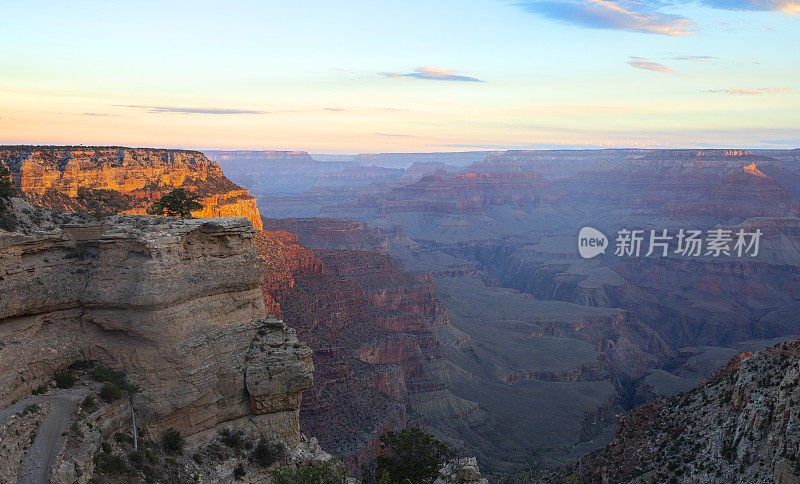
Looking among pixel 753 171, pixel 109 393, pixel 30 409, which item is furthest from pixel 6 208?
pixel 753 171

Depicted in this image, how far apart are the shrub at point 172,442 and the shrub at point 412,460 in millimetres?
→ 12967

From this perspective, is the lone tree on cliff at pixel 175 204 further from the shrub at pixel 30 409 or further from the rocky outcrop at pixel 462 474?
the rocky outcrop at pixel 462 474

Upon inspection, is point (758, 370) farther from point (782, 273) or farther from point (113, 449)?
point (782, 273)

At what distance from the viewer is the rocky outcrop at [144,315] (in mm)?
23125

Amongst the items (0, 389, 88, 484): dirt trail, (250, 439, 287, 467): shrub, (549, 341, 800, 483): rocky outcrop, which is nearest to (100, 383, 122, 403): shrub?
(0, 389, 88, 484): dirt trail

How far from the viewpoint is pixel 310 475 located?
82.6 feet

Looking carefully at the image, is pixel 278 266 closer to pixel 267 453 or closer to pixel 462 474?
pixel 267 453

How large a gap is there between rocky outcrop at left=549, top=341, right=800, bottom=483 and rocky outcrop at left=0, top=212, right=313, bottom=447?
2149 centimetres

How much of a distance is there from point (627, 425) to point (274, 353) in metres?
25.1

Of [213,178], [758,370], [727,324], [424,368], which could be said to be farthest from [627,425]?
[727,324]

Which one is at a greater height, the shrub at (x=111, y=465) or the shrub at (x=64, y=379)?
the shrub at (x=64, y=379)

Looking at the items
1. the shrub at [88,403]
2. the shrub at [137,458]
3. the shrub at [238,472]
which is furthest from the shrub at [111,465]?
the shrub at [238,472]

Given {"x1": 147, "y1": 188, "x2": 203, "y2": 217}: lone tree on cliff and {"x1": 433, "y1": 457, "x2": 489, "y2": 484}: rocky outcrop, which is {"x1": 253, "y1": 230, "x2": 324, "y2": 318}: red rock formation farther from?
{"x1": 433, "y1": 457, "x2": 489, "y2": 484}: rocky outcrop

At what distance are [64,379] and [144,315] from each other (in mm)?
3849
